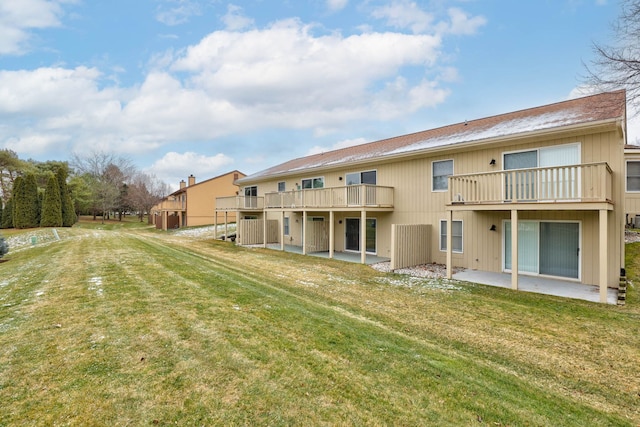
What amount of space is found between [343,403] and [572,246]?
9414 millimetres

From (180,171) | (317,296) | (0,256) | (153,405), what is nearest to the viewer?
(153,405)

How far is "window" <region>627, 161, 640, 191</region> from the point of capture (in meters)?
14.4

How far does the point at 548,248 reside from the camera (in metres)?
9.58

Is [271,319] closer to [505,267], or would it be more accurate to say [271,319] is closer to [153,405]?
[153,405]

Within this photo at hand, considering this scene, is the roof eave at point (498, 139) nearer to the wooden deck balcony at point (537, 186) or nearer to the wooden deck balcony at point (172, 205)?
the wooden deck balcony at point (537, 186)

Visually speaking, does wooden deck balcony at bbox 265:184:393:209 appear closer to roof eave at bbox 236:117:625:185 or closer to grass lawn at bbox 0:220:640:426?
roof eave at bbox 236:117:625:185

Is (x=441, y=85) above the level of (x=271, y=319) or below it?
above

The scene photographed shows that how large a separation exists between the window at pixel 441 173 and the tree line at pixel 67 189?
30.5 m

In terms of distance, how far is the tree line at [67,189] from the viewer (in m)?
26.4

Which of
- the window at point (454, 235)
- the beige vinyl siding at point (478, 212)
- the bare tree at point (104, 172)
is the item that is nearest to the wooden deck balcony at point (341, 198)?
the beige vinyl siding at point (478, 212)

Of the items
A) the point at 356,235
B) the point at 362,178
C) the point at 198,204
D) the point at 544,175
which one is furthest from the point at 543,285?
the point at 198,204

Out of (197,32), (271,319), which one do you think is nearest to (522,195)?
(271,319)

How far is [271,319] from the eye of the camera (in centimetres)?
523

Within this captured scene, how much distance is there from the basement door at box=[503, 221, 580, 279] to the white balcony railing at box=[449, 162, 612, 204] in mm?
1441
